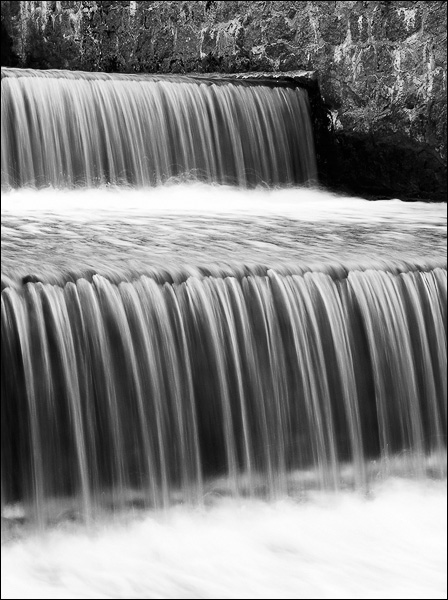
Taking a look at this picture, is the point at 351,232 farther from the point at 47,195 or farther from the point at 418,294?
the point at 47,195

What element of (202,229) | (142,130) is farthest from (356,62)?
(202,229)

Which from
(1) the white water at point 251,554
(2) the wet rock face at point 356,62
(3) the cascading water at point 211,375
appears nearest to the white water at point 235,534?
(1) the white water at point 251,554

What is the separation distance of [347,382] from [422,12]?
178 inches

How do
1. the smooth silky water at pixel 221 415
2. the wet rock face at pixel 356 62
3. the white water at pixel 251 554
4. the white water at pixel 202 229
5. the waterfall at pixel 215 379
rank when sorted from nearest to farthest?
the white water at pixel 251 554 → the smooth silky water at pixel 221 415 → the waterfall at pixel 215 379 → the white water at pixel 202 229 → the wet rock face at pixel 356 62

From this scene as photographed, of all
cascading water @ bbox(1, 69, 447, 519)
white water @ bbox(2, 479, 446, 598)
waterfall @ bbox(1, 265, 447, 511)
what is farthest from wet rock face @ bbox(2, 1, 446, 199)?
white water @ bbox(2, 479, 446, 598)

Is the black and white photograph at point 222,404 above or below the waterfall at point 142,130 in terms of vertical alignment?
below

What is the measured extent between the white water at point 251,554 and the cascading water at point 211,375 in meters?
0.16

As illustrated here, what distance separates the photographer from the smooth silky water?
171 inches

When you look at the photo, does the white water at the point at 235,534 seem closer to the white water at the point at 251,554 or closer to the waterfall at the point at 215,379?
the white water at the point at 251,554

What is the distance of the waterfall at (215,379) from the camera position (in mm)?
4484

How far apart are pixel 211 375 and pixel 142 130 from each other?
4148mm

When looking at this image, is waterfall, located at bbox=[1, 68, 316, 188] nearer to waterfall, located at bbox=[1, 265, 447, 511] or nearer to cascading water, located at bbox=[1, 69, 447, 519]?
cascading water, located at bbox=[1, 69, 447, 519]

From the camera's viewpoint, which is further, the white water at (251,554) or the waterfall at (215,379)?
the waterfall at (215,379)

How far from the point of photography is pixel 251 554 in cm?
445
